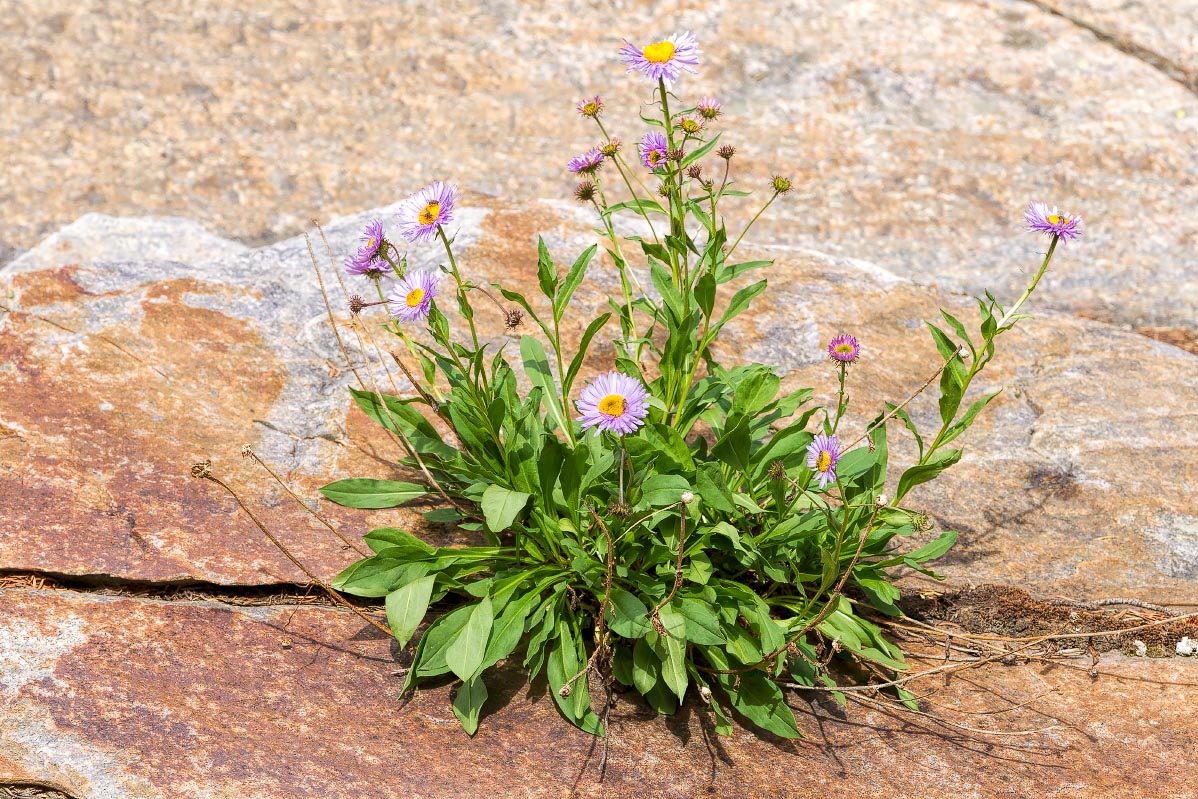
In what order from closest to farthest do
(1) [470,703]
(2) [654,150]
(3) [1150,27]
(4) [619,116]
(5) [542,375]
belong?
(1) [470,703] → (2) [654,150] → (5) [542,375] → (4) [619,116] → (3) [1150,27]

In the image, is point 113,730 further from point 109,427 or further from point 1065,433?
point 1065,433

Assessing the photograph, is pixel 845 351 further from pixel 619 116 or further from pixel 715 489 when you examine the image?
pixel 619 116

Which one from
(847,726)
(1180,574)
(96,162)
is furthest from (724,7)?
(847,726)

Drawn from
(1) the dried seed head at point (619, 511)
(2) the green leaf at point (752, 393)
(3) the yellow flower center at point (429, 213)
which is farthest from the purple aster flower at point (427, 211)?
(2) the green leaf at point (752, 393)

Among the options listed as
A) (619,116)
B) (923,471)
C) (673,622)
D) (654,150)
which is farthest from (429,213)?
(619,116)

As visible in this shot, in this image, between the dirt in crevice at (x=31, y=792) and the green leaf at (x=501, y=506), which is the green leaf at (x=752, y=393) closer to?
the green leaf at (x=501, y=506)

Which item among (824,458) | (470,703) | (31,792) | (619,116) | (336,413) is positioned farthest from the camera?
(619,116)

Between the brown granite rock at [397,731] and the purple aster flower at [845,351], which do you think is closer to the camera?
the brown granite rock at [397,731]
